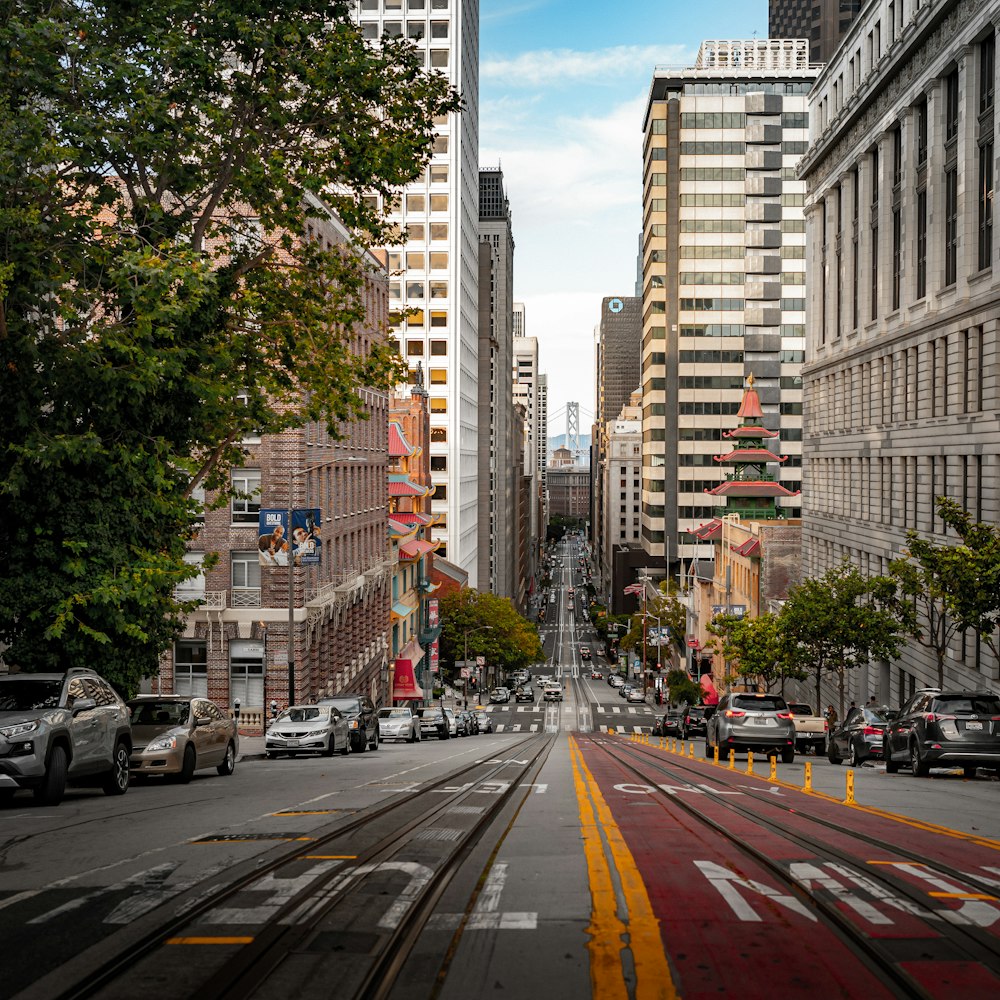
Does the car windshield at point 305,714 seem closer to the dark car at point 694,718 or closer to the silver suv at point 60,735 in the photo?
the silver suv at point 60,735

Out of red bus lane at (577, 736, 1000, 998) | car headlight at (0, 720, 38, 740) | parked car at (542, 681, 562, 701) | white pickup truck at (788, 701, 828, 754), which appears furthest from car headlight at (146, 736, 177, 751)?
parked car at (542, 681, 562, 701)

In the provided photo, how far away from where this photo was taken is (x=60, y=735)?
1564 centimetres

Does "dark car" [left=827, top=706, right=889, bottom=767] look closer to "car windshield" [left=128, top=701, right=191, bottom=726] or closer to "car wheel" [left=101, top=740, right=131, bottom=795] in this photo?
"car windshield" [left=128, top=701, right=191, bottom=726]

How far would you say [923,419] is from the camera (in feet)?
160

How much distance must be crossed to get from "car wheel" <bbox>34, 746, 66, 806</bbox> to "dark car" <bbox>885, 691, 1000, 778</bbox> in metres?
15.4

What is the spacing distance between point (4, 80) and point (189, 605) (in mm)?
9927

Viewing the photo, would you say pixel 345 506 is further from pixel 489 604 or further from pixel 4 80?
pixel 489 604

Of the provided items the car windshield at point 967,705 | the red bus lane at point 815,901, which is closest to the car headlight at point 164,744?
the red bus lane at point 815,901

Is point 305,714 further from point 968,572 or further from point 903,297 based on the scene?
point 903,297

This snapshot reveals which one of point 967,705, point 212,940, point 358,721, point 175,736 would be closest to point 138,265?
point 175,736

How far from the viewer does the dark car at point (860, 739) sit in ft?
92.5

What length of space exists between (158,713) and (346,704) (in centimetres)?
1380

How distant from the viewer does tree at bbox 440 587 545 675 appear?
105m

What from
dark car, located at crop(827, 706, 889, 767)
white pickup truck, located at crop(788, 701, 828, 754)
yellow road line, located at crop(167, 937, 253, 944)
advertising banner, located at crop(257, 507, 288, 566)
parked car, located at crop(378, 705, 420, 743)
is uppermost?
advertising banner, located at crop(257, 507, 288, 566)
